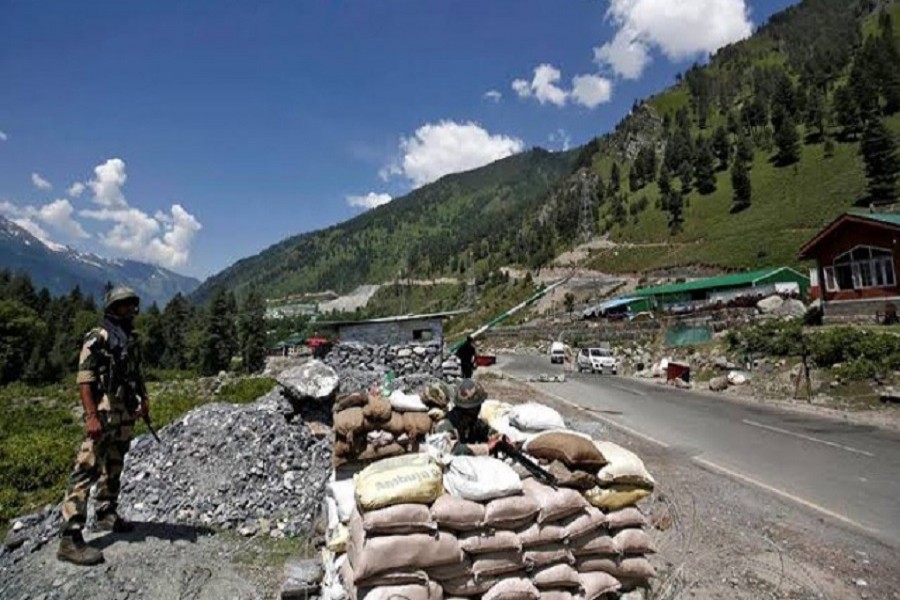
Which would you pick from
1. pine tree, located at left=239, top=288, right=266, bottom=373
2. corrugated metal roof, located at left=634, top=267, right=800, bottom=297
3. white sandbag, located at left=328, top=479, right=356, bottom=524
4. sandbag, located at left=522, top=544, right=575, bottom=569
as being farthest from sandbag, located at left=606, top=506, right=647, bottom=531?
pine tree, located at left=239, top=288, right=266, bottom=373

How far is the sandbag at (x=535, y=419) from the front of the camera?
6035mm

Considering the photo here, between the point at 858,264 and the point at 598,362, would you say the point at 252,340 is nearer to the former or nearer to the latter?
the point at 598,362

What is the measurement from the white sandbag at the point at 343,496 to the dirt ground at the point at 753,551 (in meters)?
3.09

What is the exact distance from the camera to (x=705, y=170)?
10394 cm

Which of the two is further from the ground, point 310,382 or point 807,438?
point 310,382

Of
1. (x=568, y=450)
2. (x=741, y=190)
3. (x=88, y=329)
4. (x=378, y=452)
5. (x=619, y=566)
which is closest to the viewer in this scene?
(x=619, y=566)

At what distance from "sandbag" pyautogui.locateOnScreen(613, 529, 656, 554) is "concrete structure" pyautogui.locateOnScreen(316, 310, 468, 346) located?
1264 cm

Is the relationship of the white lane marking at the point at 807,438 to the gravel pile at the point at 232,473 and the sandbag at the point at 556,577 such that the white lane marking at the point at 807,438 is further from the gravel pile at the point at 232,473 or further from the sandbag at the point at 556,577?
the gravel pile at the point at 232,473

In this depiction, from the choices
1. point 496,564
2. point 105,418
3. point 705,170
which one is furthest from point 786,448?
point 705,170

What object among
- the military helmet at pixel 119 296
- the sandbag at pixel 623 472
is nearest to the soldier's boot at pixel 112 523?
the military helmet at pixel 119 296

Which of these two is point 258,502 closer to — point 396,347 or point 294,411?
point 294,411

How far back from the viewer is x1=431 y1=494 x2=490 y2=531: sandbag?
4.51m

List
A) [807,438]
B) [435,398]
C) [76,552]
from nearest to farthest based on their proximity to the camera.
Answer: [76,552] < [435,398] < [807,438]

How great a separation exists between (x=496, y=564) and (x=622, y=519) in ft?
4.70
